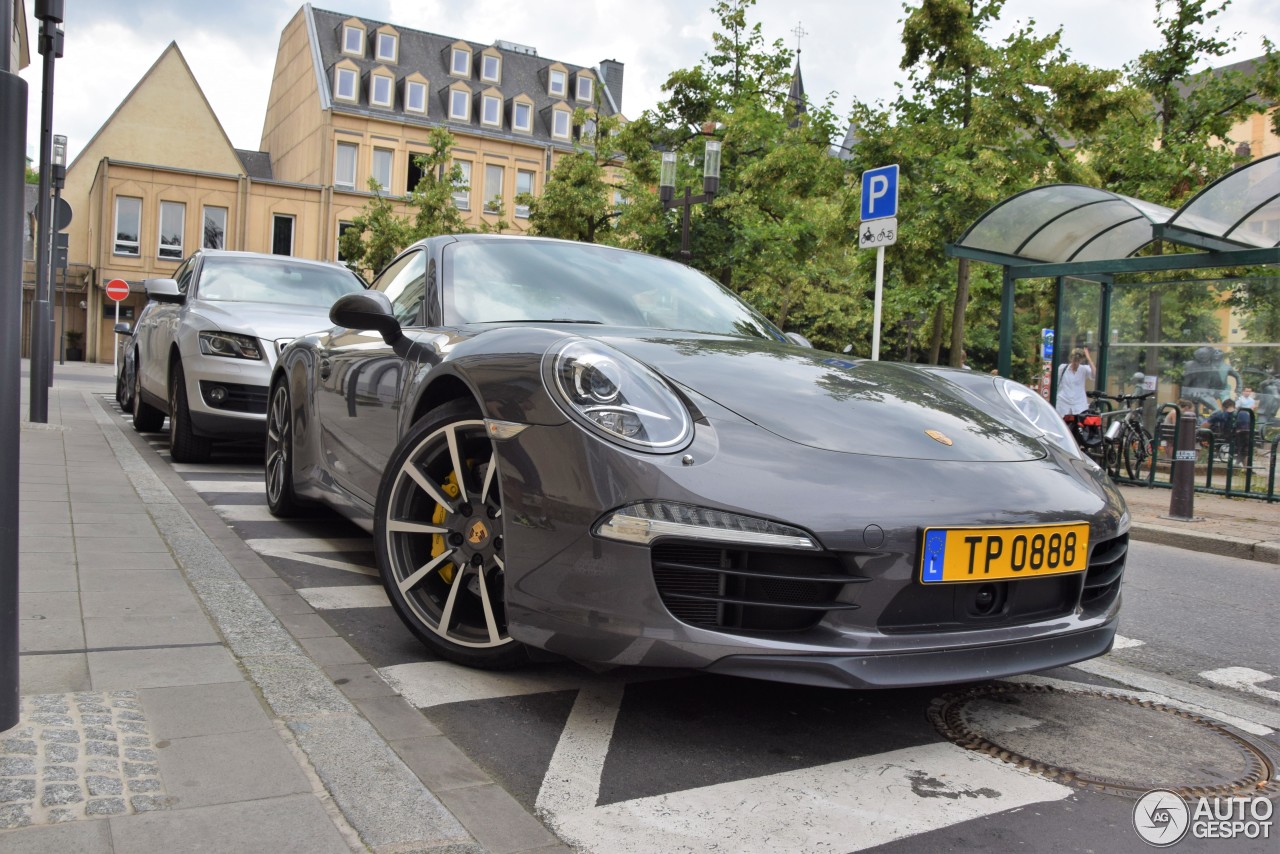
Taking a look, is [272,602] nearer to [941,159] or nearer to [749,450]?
[749,450]

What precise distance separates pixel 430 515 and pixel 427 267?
1.23 metres

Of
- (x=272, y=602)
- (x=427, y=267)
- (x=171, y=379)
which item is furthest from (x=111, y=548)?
(x=171, y=379)

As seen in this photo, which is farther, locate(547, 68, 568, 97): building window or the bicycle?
locate(547, 68, 568, 97): building window

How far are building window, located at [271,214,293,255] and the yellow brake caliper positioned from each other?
45.4 m

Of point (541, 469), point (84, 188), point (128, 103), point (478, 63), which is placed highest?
point (478, 63)

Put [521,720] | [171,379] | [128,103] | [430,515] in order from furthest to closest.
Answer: [128,103] → [171,379] → [430,515] → [521,720]

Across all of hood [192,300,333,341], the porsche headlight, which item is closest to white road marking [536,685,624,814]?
the porsche headlight

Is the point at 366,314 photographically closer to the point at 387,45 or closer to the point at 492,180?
the point at 492,180

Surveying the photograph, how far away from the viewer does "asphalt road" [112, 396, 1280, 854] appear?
7.48ft

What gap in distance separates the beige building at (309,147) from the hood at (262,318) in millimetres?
33816

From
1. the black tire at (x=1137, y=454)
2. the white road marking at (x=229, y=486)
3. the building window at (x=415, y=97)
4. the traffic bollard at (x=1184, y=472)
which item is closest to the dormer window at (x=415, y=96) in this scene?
the building window at (x=415, y=97)

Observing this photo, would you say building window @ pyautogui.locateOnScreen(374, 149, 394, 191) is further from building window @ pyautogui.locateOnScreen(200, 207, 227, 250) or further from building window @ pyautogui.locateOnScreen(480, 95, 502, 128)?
building window @ pyautogui.locateOnScreen(200, 207, 227, 250)

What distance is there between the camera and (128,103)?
156ft

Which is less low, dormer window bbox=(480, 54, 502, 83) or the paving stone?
dormer window bbox=(480, 54, 502, 83)
